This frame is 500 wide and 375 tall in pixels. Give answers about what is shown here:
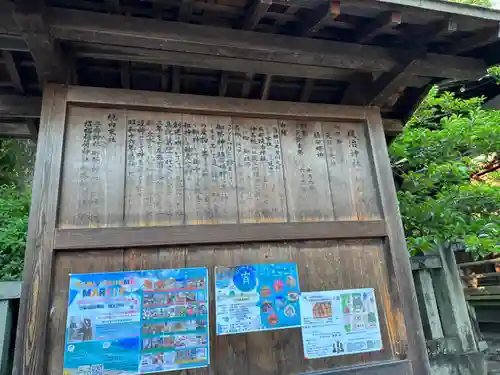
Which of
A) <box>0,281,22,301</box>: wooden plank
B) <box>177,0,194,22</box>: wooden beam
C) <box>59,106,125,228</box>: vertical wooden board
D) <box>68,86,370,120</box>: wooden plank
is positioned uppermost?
<box>177,0,194,22</box>: wooden beam

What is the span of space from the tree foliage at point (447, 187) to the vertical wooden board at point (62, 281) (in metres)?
3.85

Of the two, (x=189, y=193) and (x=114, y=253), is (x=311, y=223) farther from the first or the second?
(x=114, y=253)

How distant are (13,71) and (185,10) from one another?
5.75 feet

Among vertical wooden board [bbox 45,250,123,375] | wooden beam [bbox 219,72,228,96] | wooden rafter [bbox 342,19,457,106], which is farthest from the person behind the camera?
wooden beam [bbox 219,72,228,96]

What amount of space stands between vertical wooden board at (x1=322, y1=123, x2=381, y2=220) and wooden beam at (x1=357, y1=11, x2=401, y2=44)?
956 mm

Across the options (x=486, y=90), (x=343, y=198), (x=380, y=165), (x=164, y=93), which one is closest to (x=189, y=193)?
(x=164, y=93)

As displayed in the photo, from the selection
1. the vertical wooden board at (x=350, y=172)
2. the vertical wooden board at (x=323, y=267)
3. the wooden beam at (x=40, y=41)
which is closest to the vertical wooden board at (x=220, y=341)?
the vertical wooden board at (x=323, y=267)

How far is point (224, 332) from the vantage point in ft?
9.38

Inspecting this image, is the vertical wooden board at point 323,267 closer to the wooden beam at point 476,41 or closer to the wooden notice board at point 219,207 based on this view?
the wooden notice board at point 219,207

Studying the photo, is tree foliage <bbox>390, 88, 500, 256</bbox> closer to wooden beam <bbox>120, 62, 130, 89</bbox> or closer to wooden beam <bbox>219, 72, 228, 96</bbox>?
wooden beam <bbox>219, 72, 228, 96</bbox>

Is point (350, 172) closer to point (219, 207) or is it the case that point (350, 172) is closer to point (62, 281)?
point (219, 207)

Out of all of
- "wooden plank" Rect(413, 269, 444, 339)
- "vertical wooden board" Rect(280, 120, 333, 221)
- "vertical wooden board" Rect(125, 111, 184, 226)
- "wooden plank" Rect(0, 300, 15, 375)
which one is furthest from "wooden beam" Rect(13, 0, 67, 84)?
"wooden plank" Rect(413, 269, 444, 339)

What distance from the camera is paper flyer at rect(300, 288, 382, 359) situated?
3.05m

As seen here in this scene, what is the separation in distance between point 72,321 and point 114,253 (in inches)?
23.2
